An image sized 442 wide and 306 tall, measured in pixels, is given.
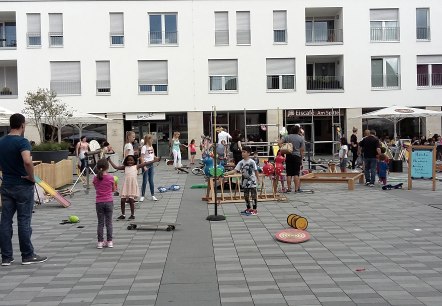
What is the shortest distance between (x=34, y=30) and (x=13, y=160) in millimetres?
28922

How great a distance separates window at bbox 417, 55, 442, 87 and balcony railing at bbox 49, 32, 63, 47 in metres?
23.2

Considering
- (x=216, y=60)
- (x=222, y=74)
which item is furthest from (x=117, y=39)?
(x=222, y=74)

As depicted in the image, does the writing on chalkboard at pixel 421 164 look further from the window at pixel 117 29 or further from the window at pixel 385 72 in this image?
the window at pixel 117 29

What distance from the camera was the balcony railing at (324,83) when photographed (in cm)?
3456

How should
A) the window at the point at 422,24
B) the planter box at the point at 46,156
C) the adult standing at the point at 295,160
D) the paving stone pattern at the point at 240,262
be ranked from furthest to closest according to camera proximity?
the window at the point at 422,24
the planter box at the point at 46,156
the adult standing at the point at 295,160
the paving stone pattern at the point at 240,262

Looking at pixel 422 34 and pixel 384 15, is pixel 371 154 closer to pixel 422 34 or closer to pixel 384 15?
pixel 384 15

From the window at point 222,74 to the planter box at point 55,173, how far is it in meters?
16.9

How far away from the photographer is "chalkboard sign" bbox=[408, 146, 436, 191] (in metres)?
15.0

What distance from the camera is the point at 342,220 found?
10.2m

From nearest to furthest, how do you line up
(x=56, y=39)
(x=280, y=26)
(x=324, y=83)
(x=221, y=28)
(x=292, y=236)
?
1. (x=292, y=236)
2. (x=56, y=39)
3. (x=221, y=28)
4. (x=280, y=26)
5. (x=324, y=83)

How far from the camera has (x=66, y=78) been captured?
33312mm

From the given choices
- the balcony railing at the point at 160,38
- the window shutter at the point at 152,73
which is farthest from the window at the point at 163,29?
the window shutter at the point at 152,73

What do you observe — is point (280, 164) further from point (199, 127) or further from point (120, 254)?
point (199, 127)

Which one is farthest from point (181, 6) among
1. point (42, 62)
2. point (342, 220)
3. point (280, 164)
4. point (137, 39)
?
point (342, 220)
